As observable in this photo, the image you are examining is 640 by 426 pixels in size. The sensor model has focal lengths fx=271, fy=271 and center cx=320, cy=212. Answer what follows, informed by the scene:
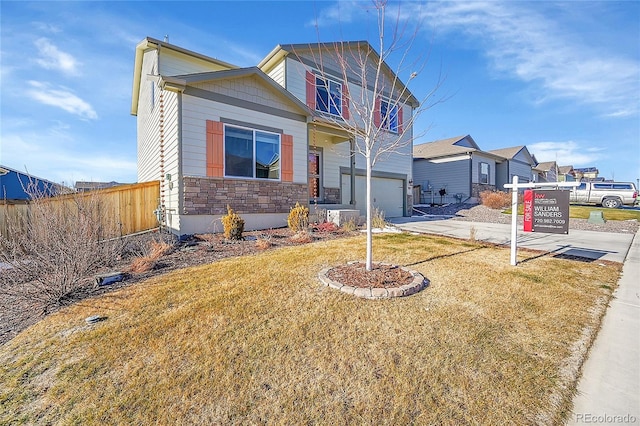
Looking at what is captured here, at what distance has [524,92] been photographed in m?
16.7

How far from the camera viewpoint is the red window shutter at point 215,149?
318 inches

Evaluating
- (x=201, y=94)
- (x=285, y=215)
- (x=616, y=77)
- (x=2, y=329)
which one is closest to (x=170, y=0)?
(x=201, y=94)

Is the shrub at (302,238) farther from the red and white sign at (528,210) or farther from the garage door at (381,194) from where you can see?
the garage door at (381,194)

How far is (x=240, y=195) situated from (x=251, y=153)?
1445 mm

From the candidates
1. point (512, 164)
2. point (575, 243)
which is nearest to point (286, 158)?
point (575, 243)

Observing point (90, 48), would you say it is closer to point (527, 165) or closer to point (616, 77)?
point (616, 77)

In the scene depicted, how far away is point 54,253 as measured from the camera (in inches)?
162

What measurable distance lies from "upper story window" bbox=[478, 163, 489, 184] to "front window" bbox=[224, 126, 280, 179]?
65.4ft

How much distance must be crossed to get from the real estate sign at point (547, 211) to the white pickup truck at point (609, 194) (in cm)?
1896

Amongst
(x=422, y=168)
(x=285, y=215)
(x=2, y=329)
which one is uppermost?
(x=422, y=168)

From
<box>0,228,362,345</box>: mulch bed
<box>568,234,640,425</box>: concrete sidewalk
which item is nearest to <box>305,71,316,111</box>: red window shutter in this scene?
<box>0,228,362,345</box>: mulch bed

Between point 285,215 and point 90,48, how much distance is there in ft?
27.0

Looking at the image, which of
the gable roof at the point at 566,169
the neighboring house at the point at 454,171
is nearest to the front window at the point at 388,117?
the neighboring house at the point at 454,171

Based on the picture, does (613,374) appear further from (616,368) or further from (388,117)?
(388,117)
